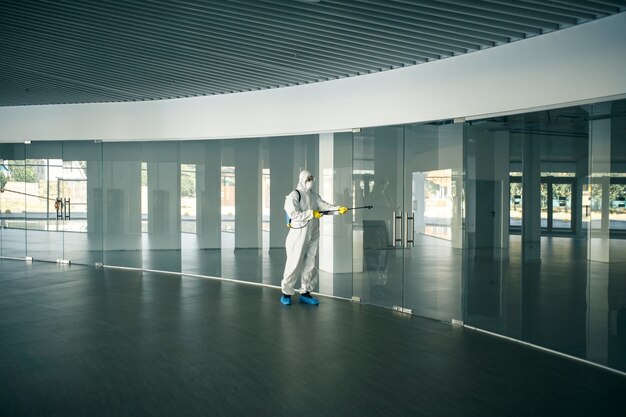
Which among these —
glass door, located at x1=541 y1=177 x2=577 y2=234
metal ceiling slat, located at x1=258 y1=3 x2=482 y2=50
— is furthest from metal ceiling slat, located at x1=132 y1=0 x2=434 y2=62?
glass door, located at x1=541 y1=177 x2=577 y2=234

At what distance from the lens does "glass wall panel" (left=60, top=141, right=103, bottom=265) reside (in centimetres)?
1253

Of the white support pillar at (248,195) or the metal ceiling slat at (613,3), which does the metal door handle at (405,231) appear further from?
the metal ceiling slat at (613,3)

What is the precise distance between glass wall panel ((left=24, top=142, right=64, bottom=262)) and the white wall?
0.40m

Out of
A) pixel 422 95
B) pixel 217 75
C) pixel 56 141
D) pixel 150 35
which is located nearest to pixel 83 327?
pixel 150 35

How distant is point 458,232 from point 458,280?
2.08 ft

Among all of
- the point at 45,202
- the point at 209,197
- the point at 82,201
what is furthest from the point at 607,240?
the point at 45,202

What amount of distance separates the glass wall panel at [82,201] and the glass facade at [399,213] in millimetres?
32

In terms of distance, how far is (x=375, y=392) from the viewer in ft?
15.9

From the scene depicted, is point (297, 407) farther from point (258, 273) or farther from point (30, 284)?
point (30, 284)

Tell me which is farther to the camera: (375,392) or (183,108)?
(183,108)

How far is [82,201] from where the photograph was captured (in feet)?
41.7

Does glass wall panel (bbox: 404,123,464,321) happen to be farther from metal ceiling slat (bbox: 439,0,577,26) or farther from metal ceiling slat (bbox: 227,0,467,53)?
metal ceiling slat (bbox: 439,0,577,26)

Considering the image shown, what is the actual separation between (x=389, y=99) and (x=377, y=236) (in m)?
1.92

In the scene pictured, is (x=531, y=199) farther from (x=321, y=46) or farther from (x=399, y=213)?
(x=321, y=46)
